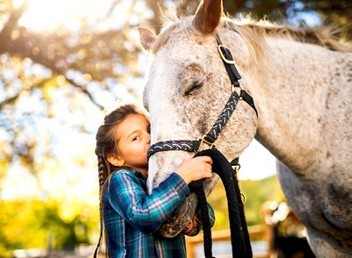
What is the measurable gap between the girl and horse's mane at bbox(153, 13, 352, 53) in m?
0.47

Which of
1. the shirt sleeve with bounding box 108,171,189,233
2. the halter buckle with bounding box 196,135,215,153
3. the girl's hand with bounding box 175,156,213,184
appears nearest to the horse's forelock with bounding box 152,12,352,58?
the halter buckle with bounding box 196,135,215,153

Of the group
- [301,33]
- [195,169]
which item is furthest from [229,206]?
[301,33]

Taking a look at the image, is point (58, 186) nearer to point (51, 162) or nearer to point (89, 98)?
point (51, 162)

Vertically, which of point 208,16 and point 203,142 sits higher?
point 208,16

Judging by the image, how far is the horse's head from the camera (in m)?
2.04

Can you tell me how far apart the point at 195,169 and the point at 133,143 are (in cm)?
52

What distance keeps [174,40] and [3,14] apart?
438cm

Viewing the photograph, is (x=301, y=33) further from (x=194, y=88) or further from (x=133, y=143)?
(x=133, y=143)

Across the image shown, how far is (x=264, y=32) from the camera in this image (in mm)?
2803

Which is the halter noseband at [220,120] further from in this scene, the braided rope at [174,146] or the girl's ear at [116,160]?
the girl's ear at [116,160]

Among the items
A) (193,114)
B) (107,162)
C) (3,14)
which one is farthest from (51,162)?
(193,114)

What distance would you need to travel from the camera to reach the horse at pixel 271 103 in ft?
6.89

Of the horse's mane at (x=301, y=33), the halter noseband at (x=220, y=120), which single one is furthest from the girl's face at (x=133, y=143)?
the horse's mane at (x=301, y=33)

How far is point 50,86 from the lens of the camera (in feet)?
21.4
